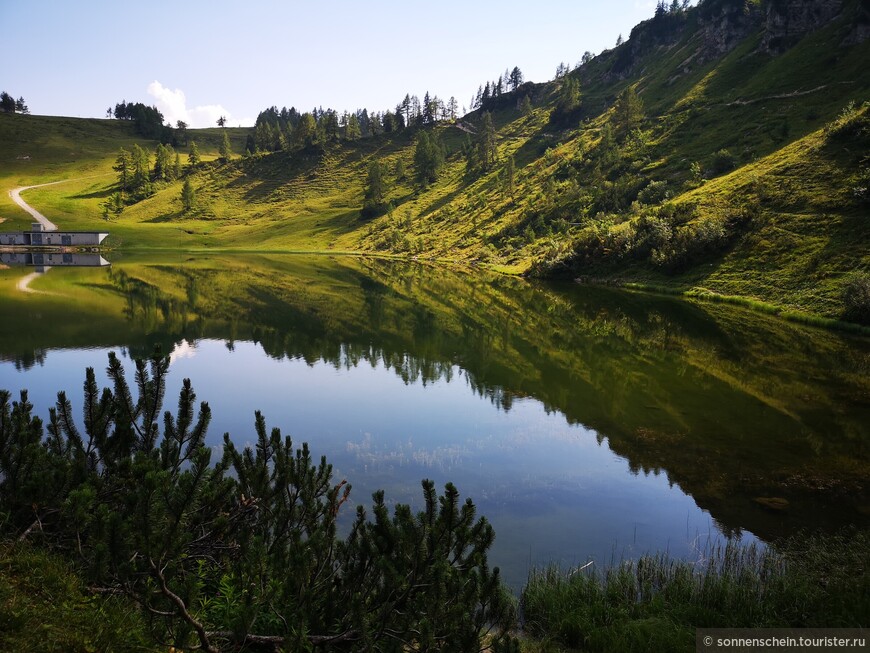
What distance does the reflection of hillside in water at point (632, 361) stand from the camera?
1889 centimetres

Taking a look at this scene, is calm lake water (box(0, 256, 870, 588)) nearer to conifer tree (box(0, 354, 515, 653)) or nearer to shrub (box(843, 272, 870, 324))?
shrub (box(843, 272, 870, 324))

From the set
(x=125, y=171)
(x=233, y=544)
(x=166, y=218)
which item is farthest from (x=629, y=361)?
(x=125, y=171)

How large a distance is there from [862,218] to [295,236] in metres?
137

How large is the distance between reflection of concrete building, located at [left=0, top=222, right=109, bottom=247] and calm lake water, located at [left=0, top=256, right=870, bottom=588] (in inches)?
3146

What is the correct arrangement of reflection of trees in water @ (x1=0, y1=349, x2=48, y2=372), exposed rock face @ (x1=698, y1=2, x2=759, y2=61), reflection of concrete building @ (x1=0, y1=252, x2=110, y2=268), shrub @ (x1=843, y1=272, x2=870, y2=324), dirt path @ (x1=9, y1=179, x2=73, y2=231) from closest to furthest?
reflection of trees in water @ (x1=0, y1=349, x2=48, y2=372) < shrub @ (x1=843, y1=272, x2=870, y2=324) < reflection of concrete building @ (x1=0, y1=252, x2=110, y2=268) < dirt path @ (x1=9, y1=179, x2=73, y2=231) < exposed rock face @ (x1=698, y1=2, x2=759, y2=61)

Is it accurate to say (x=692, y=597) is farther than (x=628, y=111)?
No

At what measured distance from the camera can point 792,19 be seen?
464 feet

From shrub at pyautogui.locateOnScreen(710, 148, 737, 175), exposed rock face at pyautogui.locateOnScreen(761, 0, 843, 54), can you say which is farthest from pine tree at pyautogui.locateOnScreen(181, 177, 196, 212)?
exposed rock face at pyautogui.locateOnScreen(761, 0, 843, 54)

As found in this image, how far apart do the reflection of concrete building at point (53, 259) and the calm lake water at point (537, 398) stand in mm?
43656

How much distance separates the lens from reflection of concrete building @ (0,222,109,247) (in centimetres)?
11825

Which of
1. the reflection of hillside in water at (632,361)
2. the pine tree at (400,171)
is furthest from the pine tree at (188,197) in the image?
the reflection of hillside in water at (632,361)

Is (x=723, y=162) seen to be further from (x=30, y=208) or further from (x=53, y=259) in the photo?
(x=30, y=208)

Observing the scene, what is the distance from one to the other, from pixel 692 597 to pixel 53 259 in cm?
12166

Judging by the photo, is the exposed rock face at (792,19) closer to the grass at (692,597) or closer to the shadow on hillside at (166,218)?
the grass at (692,597)
